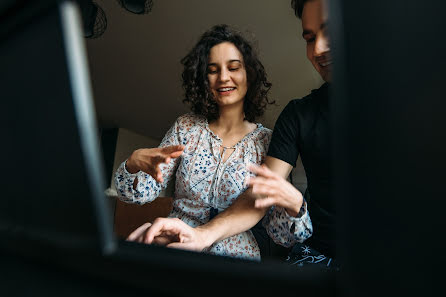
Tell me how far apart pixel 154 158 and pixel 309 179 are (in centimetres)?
46

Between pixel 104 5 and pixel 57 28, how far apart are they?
2884 mm

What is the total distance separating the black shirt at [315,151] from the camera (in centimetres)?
79

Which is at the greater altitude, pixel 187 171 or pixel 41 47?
pixel 41 47

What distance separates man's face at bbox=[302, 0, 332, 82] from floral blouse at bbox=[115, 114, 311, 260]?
290 millimetres

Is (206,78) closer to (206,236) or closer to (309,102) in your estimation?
(309,102)

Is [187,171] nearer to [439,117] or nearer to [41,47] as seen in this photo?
[41,47]

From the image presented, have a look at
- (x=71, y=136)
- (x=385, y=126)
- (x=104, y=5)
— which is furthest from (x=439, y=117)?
(x=104, y=5)

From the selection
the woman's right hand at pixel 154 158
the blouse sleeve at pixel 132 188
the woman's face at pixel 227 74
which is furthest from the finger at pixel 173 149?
the woman's face at pixel 227 74

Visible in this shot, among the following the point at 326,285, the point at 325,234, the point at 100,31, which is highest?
the point at 100,31

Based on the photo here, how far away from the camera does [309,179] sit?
33.7 inches

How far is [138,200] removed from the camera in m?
0.86

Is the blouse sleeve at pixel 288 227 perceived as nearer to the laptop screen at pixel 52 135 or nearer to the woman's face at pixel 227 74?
the woman's face at pixel 227 74

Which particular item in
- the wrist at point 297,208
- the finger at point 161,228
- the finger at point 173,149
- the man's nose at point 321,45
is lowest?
the wrist at point 297,208

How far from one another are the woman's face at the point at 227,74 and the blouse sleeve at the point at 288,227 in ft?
1.30
